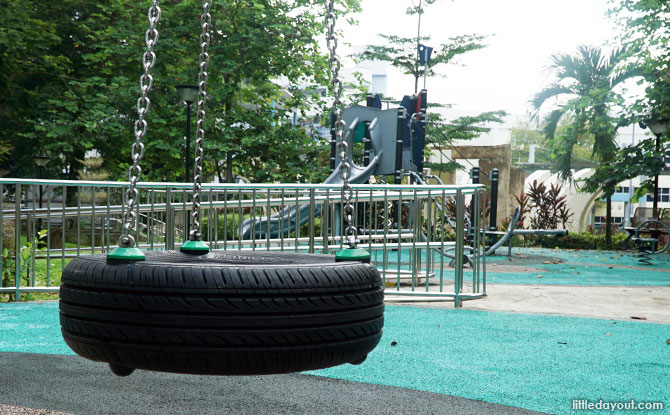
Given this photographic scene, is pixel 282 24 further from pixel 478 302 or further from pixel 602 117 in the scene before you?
pixel 478 302

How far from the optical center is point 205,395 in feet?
10.9

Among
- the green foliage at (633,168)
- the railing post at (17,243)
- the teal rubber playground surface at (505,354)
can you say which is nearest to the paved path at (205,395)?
the teal rubber playground surface at (505,354)

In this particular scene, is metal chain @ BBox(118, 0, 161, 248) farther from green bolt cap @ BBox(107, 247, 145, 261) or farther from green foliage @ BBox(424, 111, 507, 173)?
green foliage @ BBox(424, 111, 507, 173)

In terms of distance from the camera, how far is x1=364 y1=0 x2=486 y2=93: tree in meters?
26.2

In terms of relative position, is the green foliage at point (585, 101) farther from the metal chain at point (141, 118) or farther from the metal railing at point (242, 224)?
the metal chain at point (141, 118)

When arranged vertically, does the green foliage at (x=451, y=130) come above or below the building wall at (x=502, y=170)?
above

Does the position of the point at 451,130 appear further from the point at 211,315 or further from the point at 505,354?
the point at 211,315

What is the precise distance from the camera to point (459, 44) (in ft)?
86.9

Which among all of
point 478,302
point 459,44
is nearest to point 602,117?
point 459,44

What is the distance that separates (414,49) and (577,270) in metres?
15.8

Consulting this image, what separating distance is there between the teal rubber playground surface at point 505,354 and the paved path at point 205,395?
21 centimetres

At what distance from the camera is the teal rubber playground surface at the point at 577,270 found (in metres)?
10.0

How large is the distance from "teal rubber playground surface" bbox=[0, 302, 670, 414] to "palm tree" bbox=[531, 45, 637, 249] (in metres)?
15.3

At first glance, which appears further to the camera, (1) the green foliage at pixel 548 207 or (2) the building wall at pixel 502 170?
(2) the building wall at pixel 502 170
